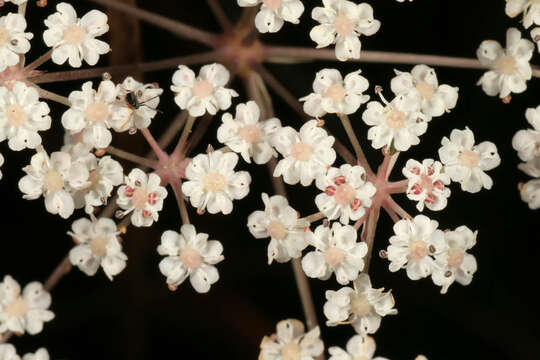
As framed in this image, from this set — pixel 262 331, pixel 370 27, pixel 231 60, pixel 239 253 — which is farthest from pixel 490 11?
pixel 262 331

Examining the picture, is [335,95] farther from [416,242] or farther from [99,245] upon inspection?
[99,245]

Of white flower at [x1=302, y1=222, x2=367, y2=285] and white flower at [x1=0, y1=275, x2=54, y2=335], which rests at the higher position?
white flower at [x1=302, y1=222, x2=367, y2=285]

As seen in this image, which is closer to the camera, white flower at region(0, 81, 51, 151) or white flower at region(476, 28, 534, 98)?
white flower at region(0, 81, 51, 151)

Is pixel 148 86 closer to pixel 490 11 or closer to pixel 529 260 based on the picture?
pixel 490 11

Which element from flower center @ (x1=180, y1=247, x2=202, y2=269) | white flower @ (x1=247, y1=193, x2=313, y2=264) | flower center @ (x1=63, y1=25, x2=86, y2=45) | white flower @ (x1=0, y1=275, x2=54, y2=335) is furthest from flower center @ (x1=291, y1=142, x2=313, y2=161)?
white flower @ (x1=0, y1=275, x2=54, y2=335)

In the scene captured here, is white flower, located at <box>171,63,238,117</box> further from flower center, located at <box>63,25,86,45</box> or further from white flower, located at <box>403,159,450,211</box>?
white flower, located at <box>403,159,450,211</box>

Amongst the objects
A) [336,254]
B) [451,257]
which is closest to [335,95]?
[336,254]
